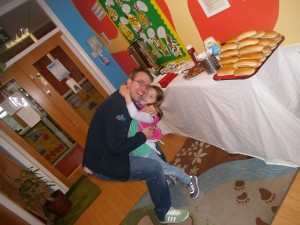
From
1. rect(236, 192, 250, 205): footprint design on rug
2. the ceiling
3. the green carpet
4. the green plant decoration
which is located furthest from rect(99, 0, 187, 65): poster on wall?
the green plant decoration

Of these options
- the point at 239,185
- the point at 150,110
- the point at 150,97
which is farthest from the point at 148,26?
the point at 239,185

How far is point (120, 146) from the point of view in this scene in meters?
1.88

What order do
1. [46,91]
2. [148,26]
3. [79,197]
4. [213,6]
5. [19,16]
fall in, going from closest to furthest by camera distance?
[213,6] → [148,26] → [79,197] → [46,91] → [19,16]

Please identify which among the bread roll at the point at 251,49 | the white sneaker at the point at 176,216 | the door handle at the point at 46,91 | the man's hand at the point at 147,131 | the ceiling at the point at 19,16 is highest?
the ceiling at the point at 19,16

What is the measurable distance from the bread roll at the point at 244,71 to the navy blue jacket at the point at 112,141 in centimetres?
87

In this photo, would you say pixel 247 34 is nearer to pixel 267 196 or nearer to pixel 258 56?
pixel 258 56

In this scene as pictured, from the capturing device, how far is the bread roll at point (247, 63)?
1.82 meters

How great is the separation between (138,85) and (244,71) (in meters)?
0.81

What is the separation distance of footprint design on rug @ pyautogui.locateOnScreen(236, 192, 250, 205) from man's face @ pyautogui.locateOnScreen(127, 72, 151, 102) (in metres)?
1.19

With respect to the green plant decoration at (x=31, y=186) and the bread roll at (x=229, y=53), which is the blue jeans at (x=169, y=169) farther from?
the green plant decoration at (x=31, y=186)

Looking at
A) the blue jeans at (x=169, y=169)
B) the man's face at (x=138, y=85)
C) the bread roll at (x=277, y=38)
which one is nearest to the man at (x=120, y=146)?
the man's face at (x=138, y=85)

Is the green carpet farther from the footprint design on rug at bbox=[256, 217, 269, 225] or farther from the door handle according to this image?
the footprint design on rug at bbox=[256, 217, 269, 225]

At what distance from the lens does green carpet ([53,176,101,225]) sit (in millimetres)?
3520

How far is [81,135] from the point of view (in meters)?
4.42
